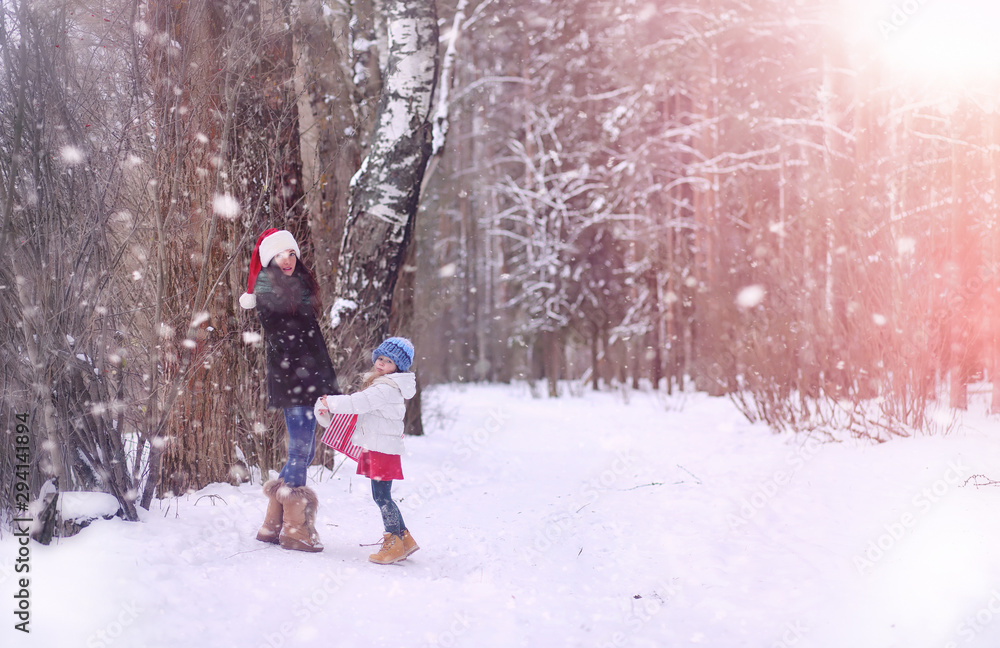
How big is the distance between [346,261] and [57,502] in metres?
4.07

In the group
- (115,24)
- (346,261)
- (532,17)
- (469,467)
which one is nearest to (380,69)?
→ (346,261)

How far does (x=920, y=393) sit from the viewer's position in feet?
24.2

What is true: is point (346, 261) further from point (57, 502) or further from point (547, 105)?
point (547, 105)

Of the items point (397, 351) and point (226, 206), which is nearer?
point (397, 351)

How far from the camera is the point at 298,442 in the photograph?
4.68 meters

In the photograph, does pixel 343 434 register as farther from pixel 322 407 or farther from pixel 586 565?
pixel 586 565

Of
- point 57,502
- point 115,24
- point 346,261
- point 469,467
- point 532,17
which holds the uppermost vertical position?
point 532,17

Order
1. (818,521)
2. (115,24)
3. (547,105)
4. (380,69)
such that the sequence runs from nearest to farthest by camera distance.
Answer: (115,24) < (818,521) < (380,69) < (547,105)
